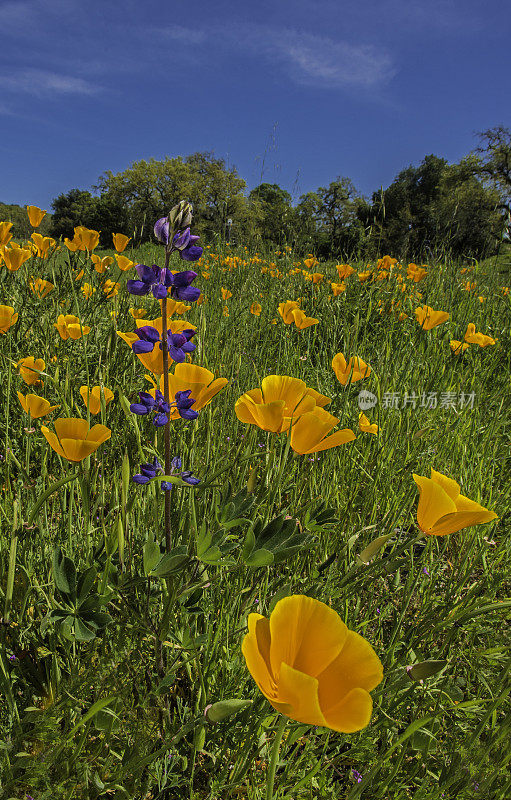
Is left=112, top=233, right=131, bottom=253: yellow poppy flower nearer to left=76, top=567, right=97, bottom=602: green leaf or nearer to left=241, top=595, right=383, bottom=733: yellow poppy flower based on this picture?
left=76, top=567, right=97, bottom=602: green leaf

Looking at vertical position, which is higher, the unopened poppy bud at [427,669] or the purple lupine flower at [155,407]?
the purple lupine flower at [155,407]

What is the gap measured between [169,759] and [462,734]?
72 centimetres

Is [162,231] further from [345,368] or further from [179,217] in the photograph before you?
[345,368]

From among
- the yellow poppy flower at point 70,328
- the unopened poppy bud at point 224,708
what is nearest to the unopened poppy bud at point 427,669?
the unopened poppy bud at point 224,708

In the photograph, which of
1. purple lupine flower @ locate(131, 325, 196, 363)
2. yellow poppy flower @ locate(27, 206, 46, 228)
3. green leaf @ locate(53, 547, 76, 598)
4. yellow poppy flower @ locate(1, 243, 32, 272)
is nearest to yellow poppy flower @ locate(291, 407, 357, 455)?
purple lupine flower @ locate(131, 325, 196, 363)

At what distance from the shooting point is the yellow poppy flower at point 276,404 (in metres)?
0.86

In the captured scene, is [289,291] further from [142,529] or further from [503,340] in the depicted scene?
[142,529]

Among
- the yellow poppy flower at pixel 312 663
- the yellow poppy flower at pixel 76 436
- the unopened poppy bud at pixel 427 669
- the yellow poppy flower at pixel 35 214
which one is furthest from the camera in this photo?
the yellow poppy flower at pixel 35 214

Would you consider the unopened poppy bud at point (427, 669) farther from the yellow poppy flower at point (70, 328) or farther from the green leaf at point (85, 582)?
the yellow poppy flower at point (70, 328)

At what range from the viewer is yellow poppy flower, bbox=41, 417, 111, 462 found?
836 millimetres

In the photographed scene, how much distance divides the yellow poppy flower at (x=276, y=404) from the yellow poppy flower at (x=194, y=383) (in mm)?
74

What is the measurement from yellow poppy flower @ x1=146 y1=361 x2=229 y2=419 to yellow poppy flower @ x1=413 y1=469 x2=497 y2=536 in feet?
1.52

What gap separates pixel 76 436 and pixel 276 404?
428 mm

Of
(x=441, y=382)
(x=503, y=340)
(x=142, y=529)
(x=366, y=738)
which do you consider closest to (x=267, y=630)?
(x=366, y=738)
